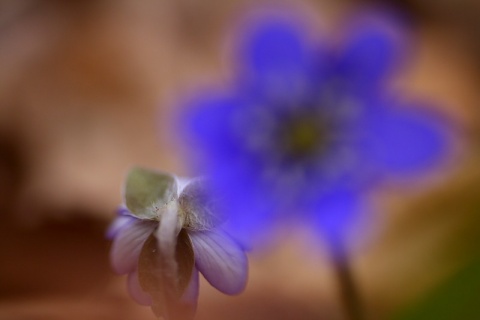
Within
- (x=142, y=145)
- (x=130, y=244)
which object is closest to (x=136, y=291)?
(x=130, y=244)

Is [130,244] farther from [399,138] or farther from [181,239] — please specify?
[399,138]

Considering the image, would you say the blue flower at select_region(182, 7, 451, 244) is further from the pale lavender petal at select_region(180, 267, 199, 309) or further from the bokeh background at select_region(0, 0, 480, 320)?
the pale lavender petal at select_region(180, 267, 199, 309)

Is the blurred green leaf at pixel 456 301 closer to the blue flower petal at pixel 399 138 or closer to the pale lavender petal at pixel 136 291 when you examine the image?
the pale lavender petal at pixel 136 291

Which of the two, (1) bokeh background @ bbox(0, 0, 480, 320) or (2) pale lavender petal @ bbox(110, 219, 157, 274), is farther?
(1) bokeh background @ bbox(0, 0, 480, 320)

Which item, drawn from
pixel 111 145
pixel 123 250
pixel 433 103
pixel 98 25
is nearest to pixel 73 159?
pixel 111 145

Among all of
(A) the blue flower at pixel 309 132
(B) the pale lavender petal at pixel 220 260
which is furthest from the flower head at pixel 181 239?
(A) the blue flower at pixel 309 132

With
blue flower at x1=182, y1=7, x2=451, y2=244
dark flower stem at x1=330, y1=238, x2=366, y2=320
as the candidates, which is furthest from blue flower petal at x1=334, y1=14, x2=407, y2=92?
dark flower stem at x1=330, y1=238, x2=366, y2=320

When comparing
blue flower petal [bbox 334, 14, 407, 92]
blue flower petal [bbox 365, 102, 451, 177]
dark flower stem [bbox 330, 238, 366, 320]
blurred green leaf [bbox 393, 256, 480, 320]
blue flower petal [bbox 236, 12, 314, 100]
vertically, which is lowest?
blurred green leaf [bbox 393, 256, 480, 320]

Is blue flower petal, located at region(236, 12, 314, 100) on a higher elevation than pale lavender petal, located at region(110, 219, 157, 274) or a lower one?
higher
